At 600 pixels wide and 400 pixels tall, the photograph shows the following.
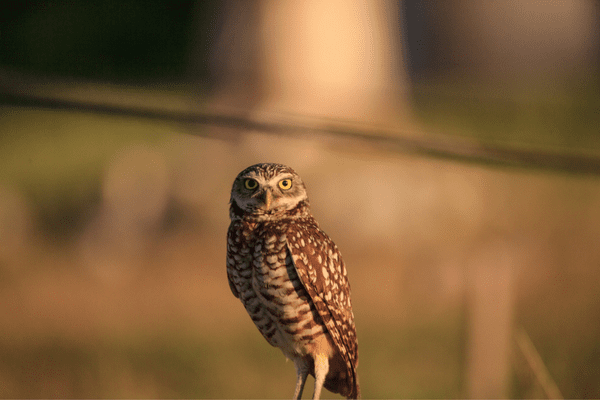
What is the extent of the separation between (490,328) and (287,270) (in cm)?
108

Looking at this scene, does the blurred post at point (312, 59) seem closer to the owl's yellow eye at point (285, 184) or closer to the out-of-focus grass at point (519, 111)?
the out-of-focus grass at point (519, 111)

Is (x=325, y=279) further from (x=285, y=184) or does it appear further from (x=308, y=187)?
(x=308, y=187)

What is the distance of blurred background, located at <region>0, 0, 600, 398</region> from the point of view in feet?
5.73

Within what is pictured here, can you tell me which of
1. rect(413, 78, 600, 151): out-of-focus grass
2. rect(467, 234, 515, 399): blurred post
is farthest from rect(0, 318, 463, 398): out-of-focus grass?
rect(413, 78, 600, 151): out-of-focus grass

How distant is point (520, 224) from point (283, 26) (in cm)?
375

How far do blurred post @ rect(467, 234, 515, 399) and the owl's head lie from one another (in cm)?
101

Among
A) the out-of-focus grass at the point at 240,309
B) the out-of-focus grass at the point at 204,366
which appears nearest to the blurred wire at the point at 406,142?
the out-of-focus grass at the point at 240,309

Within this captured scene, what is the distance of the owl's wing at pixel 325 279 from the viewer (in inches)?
39.0

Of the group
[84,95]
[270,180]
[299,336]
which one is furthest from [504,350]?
[84,95]

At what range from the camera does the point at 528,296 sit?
10.4 feet

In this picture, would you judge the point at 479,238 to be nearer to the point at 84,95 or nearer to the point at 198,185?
the point at 198,185

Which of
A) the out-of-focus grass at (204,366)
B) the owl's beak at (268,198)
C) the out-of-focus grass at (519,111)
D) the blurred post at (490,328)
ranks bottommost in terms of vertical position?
the out-of-focus grass at (204,366)

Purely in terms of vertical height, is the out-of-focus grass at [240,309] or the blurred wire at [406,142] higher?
the blurred wire at [406,142]

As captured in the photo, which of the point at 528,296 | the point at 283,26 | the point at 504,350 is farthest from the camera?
the point at 283,26
